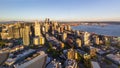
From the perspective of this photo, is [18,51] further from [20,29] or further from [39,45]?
[20,29]

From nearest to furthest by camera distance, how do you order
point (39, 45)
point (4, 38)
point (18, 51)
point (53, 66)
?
1. point (53, 66)
2. point (18, 51)
3. point (39, 45)
4. point (4, 38)

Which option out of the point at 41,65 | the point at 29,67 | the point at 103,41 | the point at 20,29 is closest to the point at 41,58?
Answer: the point at 41,65

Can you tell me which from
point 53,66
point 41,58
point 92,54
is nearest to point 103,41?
point 92,54

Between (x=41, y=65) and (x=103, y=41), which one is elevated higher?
(x=41, y=65)

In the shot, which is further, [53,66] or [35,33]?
[35,33]

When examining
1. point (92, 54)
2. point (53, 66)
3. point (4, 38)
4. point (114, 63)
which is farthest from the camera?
point (4, 38)

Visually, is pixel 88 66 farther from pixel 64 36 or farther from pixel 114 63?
pixel 64 36

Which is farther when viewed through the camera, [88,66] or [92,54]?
[92,54]

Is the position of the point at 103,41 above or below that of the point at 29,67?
below

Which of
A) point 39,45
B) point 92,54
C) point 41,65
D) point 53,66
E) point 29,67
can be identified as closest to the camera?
point 29,67

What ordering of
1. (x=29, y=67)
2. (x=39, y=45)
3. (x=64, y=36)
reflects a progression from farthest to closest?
(x=64, y=36), (x=39, y=45), (x=29, y=67)
